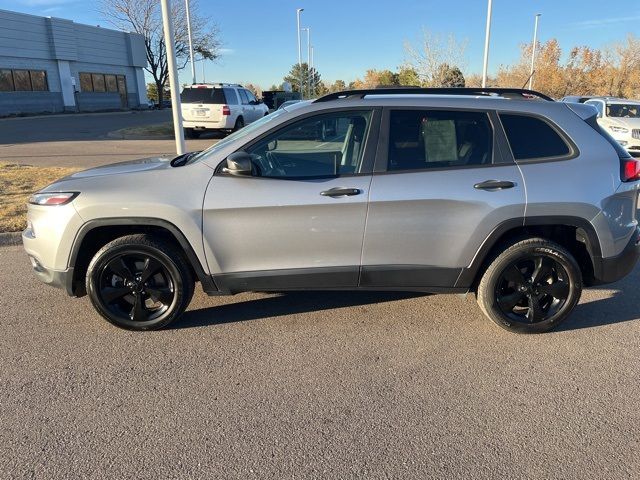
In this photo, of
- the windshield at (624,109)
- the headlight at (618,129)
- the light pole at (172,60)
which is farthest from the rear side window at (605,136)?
the windshield at (624,109)

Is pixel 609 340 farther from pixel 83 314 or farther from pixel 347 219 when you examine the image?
pixel 83 314

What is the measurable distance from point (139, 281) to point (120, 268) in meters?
0.17

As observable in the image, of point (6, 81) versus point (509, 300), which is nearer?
point (509, 300)

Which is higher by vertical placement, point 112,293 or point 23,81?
point 23,81

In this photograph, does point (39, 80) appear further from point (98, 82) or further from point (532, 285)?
point (532, 285)

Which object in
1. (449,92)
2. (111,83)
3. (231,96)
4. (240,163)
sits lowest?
(240,163)

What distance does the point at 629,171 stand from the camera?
11.6 feet

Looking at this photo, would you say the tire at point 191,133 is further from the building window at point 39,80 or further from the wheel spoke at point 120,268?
the building window at point 39,80

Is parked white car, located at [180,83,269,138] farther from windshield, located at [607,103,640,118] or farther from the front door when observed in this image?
the front door

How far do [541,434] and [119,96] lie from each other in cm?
5075

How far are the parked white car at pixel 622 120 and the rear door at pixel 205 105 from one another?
11.7 metres

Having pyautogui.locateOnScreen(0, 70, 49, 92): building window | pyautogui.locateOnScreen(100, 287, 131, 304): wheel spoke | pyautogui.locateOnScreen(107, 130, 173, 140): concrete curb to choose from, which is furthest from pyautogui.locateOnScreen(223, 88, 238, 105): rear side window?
pyautogui.locateOnScreen(0, 70, 49, 92): building window

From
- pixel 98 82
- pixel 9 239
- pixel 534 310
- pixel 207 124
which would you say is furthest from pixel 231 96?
pixel 98 82

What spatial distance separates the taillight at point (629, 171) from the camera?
3.53 m
